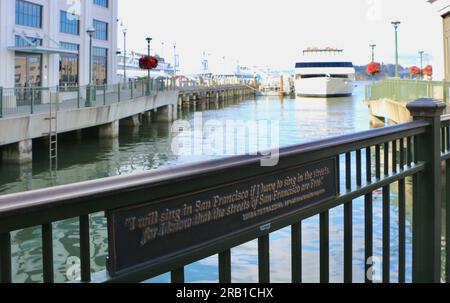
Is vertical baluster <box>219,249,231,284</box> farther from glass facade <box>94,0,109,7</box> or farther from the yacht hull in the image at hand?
the yacht hull

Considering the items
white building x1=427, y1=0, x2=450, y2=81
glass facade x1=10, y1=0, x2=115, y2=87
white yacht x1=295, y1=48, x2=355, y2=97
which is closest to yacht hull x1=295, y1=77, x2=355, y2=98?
white yacht x1=295, y1=48, x2=355, y2=97

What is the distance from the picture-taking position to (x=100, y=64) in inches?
1823

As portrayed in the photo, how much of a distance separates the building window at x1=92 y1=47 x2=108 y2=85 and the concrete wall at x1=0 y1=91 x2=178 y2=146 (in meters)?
9.84

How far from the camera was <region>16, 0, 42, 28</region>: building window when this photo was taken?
32.2 m

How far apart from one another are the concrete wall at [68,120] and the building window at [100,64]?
32.3 ft

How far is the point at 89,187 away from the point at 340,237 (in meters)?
8.78

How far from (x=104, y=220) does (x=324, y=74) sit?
279ft

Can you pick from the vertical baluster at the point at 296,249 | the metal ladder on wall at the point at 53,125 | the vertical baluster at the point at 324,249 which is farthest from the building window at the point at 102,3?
the vertical baluster at the point at 296,249

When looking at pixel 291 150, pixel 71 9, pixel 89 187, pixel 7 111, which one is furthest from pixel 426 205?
A: pixel 71 9

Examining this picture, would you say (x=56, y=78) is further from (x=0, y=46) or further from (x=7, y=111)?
(x=7, y=111)

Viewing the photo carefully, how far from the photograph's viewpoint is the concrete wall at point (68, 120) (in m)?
19.1

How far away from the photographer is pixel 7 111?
19.0m

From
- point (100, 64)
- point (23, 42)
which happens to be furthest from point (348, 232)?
point (100, 64)

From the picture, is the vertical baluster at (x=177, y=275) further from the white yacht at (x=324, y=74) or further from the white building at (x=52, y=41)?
the white yacht at (x=324, y=74)
